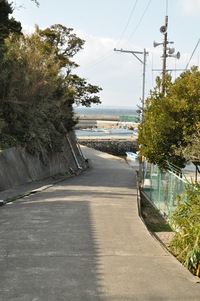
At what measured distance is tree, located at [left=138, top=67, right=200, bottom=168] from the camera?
57.2 ft

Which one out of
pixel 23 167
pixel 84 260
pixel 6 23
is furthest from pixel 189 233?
pixel 6 23

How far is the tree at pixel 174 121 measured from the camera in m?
17.4

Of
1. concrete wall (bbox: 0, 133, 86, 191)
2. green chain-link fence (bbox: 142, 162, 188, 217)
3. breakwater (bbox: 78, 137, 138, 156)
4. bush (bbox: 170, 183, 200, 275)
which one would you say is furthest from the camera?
breakwater (bbox: 78, 137, 138, 156)

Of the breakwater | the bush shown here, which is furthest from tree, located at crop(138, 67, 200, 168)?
the breakwater

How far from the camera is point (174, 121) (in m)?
17.6

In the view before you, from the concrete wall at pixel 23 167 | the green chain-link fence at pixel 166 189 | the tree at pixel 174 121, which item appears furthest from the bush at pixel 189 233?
the concrete wall at pixel 23 167

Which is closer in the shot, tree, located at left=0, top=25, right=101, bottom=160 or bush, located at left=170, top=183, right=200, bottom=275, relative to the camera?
bush, located at left=170, top=183, right=200, bottom=275

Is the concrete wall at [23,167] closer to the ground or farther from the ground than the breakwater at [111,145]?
farther from the ground

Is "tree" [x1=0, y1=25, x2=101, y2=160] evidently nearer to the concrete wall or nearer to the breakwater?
the concrete wall

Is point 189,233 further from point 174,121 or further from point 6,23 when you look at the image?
point 6,23

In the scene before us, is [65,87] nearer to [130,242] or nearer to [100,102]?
[100,102]

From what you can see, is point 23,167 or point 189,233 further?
point 23,167

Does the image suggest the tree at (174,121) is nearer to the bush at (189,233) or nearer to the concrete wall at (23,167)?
the concrete wall at (23,167)

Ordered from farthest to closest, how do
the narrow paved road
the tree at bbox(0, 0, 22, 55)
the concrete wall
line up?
the tree at bbox(0, 0, 22, 55) < the concrete wall < the narrow paved road
